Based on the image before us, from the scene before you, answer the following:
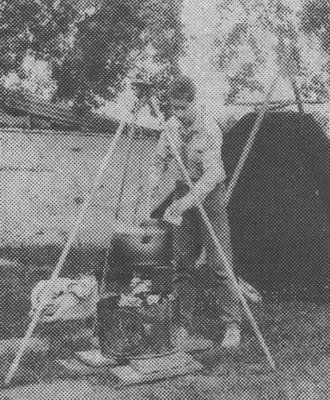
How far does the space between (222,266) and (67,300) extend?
162cm

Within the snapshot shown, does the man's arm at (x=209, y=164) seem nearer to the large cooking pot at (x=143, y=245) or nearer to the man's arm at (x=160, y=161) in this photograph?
the man's arm at (x=160, y=161)

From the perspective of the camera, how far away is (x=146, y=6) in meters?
13.9

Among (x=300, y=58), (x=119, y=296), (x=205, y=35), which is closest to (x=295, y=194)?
(x=119, y=296)

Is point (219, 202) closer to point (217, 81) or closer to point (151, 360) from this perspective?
point (151, 360)

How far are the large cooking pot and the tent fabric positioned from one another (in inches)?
85.1

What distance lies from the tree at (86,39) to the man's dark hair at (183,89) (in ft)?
28.1

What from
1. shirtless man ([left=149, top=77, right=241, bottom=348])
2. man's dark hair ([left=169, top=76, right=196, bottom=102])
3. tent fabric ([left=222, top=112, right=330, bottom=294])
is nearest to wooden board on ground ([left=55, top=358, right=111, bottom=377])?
shirtless man ([left=149, top=77, right=241, bottom=348])

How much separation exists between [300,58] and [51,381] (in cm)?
959

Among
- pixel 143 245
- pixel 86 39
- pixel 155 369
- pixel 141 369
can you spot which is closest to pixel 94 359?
pixel 141 369

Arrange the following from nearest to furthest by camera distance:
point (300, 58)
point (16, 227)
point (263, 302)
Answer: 1. point (263, 302)
2. point (16, 227)
3. point (300, 58)

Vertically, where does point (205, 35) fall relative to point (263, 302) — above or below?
above

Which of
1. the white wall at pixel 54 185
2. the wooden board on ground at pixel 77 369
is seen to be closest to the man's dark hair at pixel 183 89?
the wooden board on ground at pixel 77 369

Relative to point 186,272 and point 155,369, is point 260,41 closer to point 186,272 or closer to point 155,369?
point 186,272

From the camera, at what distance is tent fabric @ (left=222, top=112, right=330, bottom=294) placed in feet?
23.6
